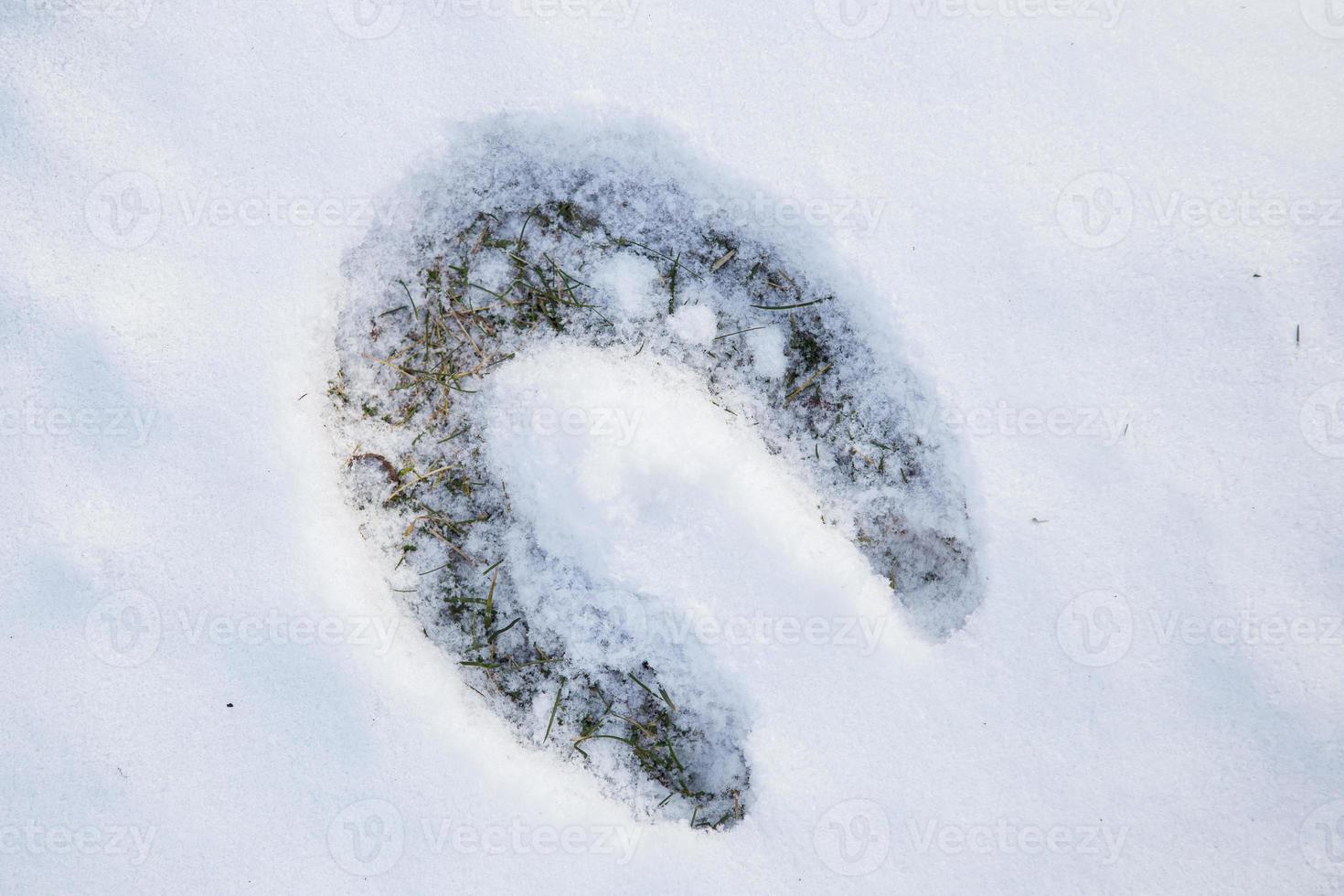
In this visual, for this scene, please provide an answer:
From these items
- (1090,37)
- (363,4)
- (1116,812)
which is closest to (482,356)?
(363,4)

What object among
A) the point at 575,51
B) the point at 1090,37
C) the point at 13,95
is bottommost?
the point at 13,95

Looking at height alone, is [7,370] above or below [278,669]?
above

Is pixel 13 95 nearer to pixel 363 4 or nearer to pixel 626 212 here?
pixel 363 4

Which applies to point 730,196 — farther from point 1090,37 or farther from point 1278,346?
point 1278,346
